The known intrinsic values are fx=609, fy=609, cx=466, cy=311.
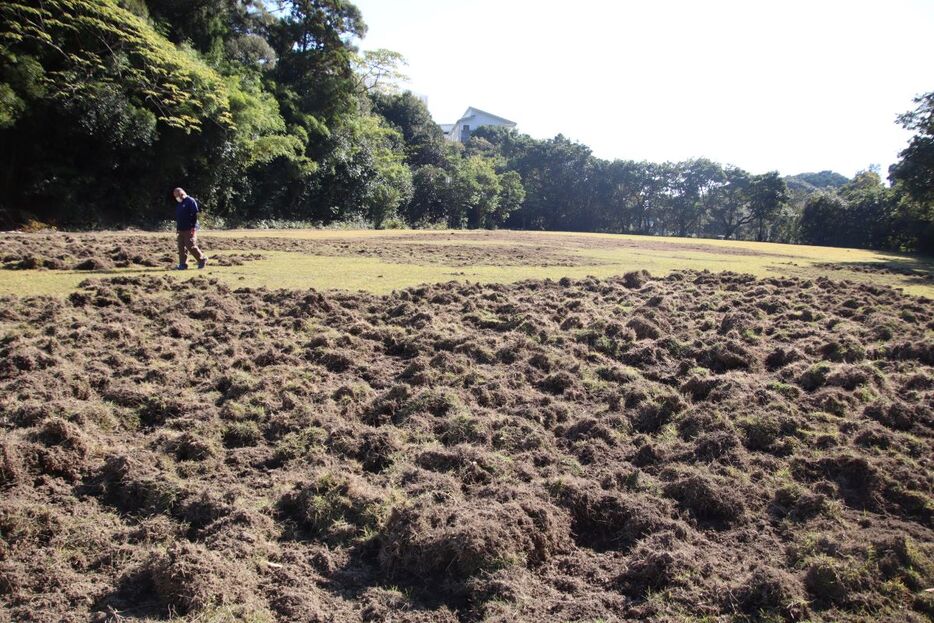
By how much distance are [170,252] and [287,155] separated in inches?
721

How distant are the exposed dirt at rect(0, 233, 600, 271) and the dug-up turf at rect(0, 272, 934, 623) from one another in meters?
4.25

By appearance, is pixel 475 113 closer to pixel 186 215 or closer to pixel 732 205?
pixel 732 205

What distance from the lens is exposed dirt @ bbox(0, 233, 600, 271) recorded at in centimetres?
1205

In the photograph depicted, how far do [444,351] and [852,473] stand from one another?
4.32 metres

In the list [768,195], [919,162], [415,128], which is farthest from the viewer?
[768,195]

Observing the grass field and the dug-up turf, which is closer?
the dug-up turf

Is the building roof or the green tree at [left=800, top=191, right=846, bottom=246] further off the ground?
the building roof

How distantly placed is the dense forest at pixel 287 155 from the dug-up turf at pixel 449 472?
16.3m

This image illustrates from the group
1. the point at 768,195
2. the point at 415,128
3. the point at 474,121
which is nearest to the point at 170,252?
the point at 415,128

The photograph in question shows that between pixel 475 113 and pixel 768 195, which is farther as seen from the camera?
pixel 475 113

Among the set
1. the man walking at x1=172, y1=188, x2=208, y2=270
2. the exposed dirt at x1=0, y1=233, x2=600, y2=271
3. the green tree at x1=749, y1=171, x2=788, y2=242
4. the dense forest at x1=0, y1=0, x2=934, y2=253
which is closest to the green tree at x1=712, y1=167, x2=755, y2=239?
the dense forest at x1=0, y1=0, x2=934, y2=253

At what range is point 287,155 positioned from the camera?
3198 cm

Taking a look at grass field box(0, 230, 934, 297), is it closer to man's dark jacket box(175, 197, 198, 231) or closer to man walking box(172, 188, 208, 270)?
man walking box(172, 188, 208, 270)

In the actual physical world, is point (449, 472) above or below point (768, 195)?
below
